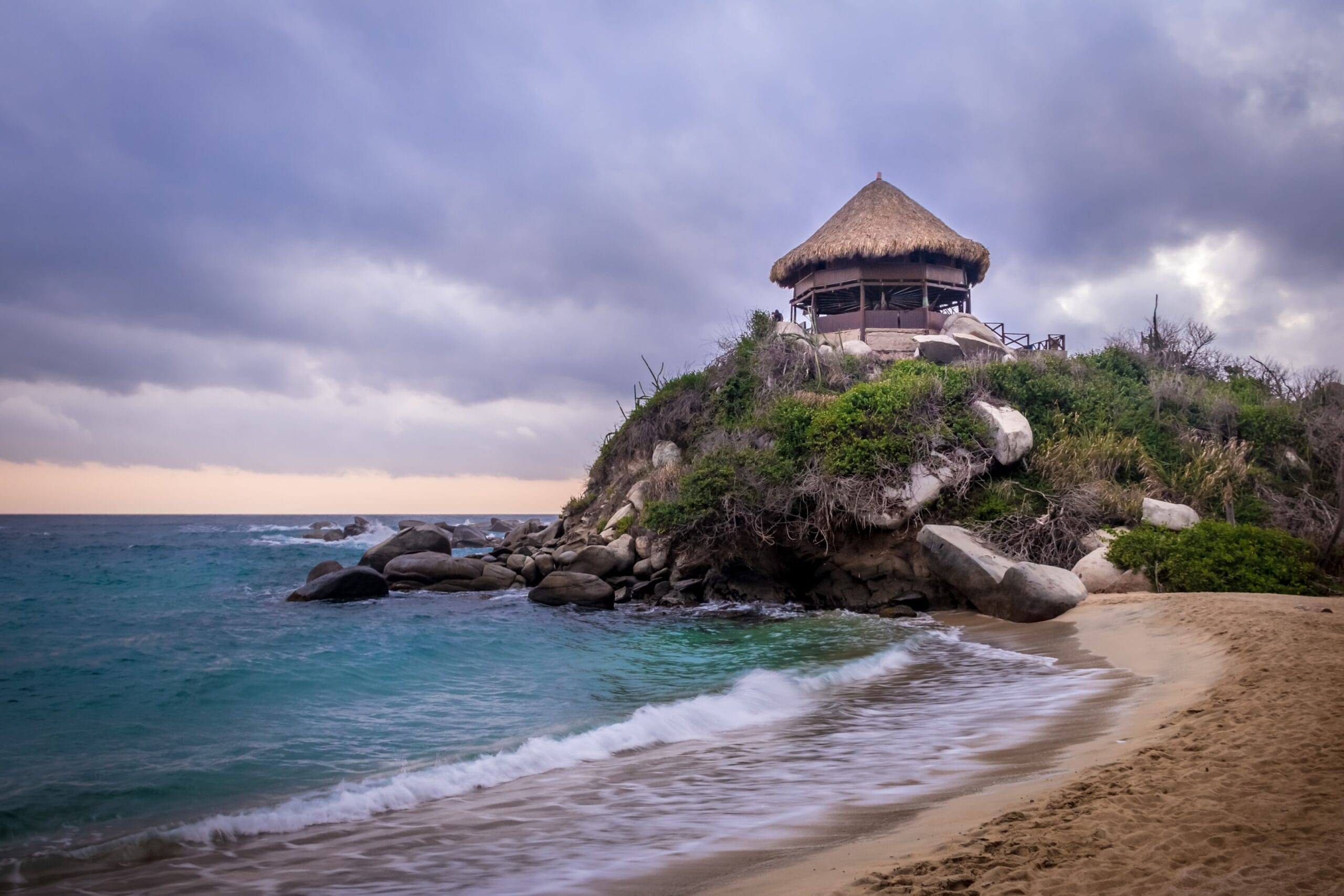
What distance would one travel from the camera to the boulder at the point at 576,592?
16.7m

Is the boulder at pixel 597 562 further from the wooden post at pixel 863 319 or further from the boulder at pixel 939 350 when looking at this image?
the wooden post at pixel 863 319

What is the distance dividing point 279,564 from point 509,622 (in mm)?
20866

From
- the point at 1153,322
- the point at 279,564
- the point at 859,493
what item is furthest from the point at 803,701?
the point at 279,564

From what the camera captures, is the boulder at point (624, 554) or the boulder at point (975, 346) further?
the boulder at point (975, 346)

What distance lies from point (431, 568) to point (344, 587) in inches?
94.3

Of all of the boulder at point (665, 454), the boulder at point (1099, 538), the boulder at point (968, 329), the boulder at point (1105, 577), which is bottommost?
the boulder at point (1105, 577)

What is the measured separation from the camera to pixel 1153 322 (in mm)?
24297

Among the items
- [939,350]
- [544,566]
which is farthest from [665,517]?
[939,350]

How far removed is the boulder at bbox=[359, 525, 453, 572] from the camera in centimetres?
2136

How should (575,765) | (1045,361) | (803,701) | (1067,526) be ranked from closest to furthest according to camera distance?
(575,765) → (803,701) → (1067,526) → (1045,361)

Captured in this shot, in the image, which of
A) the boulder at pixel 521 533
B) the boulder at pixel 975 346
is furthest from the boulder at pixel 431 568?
the boulder at pixel 975 346

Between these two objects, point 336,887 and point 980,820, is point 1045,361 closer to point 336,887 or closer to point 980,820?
point 980,820

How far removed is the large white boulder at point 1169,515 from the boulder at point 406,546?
17.9 meters

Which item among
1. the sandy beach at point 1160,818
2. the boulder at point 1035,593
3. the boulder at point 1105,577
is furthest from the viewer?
the boulder at point 1105,577
